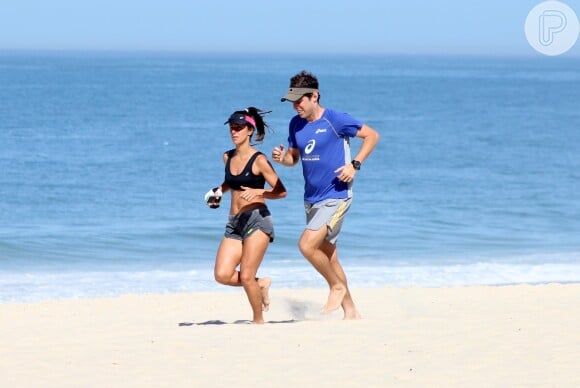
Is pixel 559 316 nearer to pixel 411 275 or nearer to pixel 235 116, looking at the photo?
pixel 235 116

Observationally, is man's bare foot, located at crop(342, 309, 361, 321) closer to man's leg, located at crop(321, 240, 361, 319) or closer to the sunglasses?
man's leg, located at crop(321, 240, 361, 319)

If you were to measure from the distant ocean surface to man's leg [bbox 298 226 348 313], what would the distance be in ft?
15.7

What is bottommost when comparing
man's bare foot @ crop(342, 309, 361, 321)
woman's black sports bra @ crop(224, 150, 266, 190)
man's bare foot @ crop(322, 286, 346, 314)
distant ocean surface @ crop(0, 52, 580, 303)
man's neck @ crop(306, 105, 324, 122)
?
distant ocean surface @ crop(0, 52, 580, 303)

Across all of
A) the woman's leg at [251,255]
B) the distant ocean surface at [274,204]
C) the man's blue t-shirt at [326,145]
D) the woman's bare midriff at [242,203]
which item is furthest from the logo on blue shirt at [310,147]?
the distant ocean surface at [274,204]

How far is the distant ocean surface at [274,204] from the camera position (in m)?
15.0

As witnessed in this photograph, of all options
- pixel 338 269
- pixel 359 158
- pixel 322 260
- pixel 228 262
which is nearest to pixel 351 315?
pixel 338 269

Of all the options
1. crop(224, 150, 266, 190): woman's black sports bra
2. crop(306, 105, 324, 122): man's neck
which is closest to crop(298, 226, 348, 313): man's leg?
crop(224, 150, 266, 190): woman's black sports bra

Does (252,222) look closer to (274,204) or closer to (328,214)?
(328,214)

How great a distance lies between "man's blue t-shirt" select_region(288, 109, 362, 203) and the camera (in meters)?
8.47

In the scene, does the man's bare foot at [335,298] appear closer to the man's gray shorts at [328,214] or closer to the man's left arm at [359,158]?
the man's gray shorts at [328,214]

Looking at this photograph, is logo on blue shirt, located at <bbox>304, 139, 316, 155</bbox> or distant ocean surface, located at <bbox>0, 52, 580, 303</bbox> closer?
logo on blue shirt, located at <bbox>304, 139, 316, 155</bbox>

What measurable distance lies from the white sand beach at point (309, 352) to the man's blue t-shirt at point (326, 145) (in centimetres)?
104

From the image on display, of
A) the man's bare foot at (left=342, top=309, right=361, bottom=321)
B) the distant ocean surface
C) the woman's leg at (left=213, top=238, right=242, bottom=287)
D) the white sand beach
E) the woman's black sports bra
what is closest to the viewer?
the white sand beach

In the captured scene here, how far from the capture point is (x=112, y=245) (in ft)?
57.7
